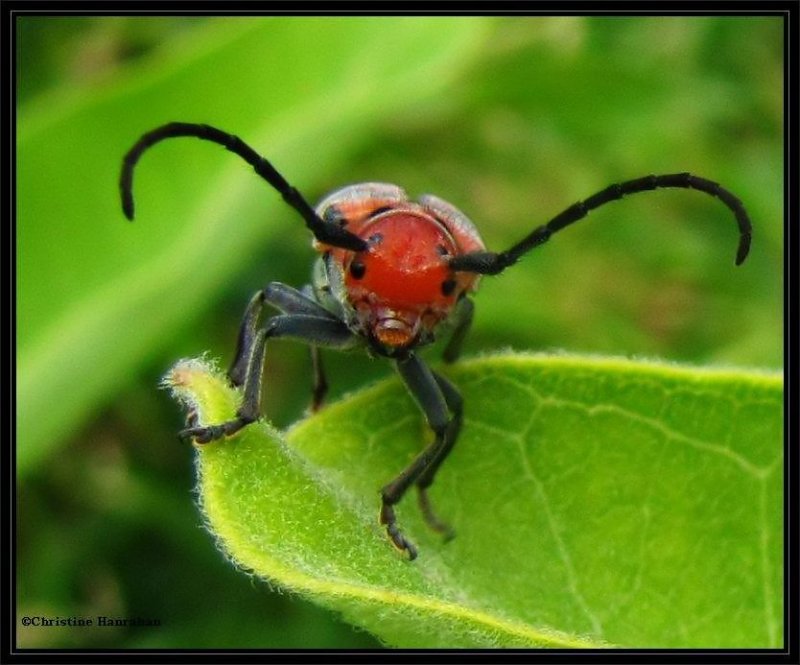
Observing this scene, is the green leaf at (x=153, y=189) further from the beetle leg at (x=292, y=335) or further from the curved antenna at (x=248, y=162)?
the curved antenna at (x=248, y=162)

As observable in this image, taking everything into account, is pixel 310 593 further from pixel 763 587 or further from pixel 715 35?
pixel 715 35

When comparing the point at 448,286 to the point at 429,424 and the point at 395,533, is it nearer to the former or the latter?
the point at 429,424

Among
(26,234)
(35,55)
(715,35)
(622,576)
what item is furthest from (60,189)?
(715,35)

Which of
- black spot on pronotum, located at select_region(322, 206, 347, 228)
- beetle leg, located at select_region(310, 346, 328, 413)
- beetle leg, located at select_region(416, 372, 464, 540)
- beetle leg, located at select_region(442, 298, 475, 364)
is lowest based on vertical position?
beetle leg, located at select_region(416, 372, 464, 540)

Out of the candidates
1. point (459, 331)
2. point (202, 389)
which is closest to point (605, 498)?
point (459, 331)

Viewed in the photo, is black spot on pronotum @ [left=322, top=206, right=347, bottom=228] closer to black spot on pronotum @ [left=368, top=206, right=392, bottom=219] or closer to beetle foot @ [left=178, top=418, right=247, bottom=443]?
black spot on pronotum @ [left=368, top=206, right=392, bottom=219]

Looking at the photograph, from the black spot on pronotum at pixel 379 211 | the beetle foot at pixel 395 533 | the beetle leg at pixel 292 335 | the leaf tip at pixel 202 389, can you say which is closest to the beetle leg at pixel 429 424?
the beetle foot at pixel 395 533

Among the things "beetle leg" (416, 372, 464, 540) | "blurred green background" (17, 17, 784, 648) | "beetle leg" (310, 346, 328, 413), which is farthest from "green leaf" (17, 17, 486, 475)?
"beetle leg" (416, 372, 464, 540)
